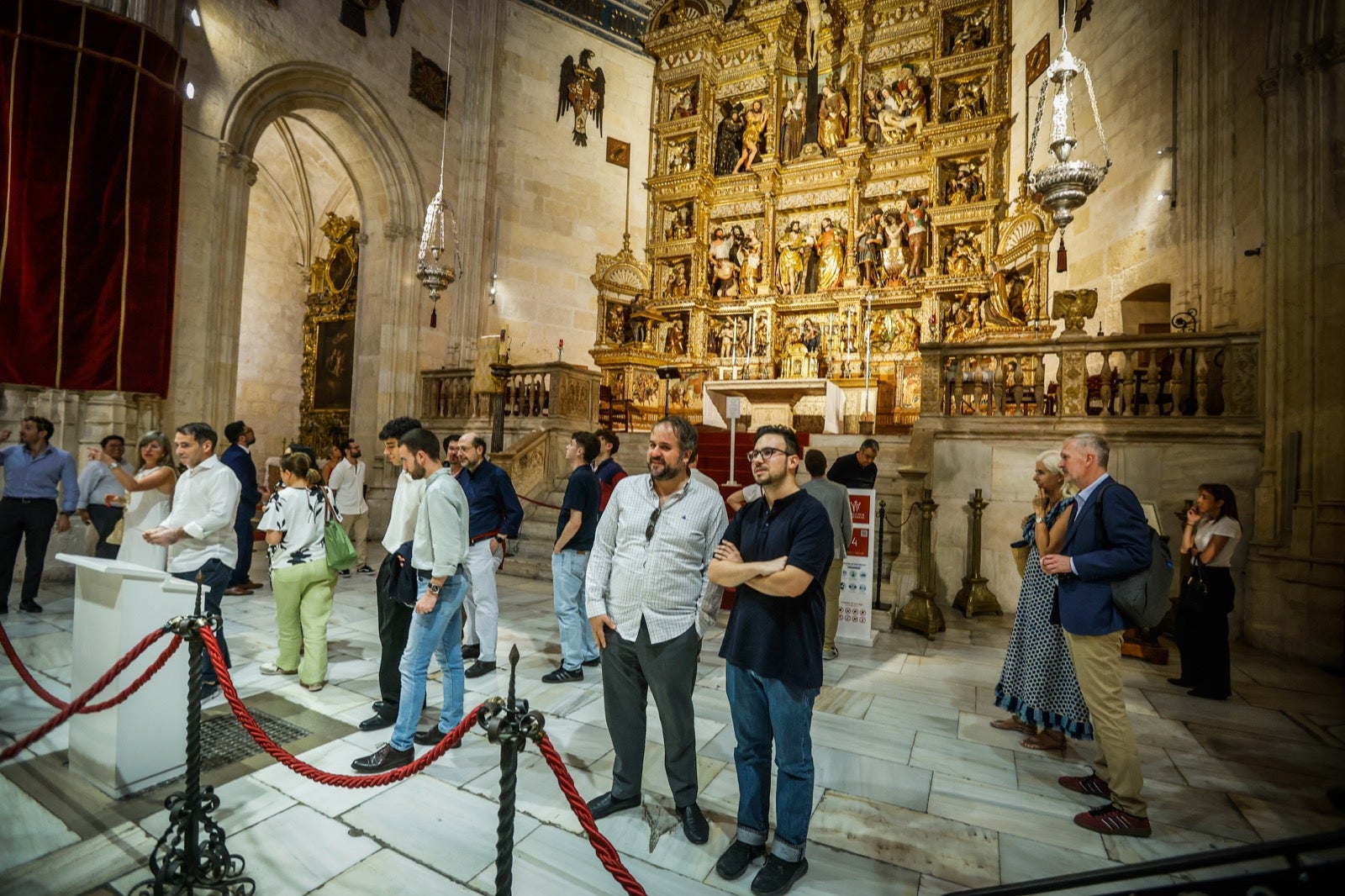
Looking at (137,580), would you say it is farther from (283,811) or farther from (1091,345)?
(1091,345)

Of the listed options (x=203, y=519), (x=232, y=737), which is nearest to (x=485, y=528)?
(x=203, y=519)

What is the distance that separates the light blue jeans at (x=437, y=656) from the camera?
127 inches

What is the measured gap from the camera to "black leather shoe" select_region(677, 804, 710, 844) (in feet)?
8.80

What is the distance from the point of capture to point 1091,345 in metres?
7.15

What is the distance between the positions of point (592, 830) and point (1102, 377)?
7.69 m

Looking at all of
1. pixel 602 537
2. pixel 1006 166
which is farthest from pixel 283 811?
pixel 1006 166

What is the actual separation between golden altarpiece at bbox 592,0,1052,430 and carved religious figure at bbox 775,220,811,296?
44 mm

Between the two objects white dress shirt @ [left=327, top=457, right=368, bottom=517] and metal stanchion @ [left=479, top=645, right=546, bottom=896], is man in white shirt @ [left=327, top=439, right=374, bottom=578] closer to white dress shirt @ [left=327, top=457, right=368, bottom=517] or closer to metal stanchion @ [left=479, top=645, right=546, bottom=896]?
white dress shirt @ [left=327, top=457, right=368, bottom=517]

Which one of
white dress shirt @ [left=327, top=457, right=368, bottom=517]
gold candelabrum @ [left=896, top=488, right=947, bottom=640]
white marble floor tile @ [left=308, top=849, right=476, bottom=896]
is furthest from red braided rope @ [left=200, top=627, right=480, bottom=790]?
white dress shirt @ [left=327, top=457, right=368, bottom=517]

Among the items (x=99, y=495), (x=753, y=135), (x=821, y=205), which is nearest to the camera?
(x=99, y=495)

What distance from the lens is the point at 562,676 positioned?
4645mm

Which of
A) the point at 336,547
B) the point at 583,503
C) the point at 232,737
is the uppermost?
the point at 583,503

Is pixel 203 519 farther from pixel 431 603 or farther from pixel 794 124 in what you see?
pixel 794 124

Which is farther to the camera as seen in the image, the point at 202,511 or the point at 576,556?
the point at 576,556
